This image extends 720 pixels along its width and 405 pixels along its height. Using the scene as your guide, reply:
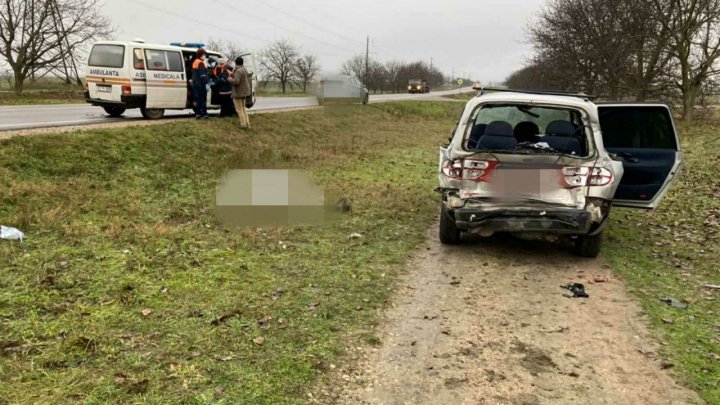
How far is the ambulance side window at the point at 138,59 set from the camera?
12.2 m

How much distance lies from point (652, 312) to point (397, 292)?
226 centimetres

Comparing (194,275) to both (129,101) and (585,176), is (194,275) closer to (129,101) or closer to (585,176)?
(585,176)

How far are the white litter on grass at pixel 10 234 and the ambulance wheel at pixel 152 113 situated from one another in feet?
26.9

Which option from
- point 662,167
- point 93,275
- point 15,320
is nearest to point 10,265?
point 93,275

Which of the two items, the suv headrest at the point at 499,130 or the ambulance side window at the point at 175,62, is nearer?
the suv headrest at the point at 499,130

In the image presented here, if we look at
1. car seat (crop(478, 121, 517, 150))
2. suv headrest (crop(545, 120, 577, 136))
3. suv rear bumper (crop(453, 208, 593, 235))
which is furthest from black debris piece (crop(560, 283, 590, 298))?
suv headrest (crop(545, 120, 577, 136))

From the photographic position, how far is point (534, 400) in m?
3.06

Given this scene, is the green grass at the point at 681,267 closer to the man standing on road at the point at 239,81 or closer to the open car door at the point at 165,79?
the man standing on road at the point at 239,81

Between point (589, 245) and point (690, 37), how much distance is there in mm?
24183

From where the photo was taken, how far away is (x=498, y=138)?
226 inches

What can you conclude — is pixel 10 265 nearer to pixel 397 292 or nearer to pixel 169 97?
pixel 397 292

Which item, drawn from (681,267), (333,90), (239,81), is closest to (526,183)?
(681,267)

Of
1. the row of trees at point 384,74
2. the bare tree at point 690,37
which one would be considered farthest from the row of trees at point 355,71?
the bare tree at point 690,37

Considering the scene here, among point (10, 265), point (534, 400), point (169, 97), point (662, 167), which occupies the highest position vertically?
point (169, 97)
